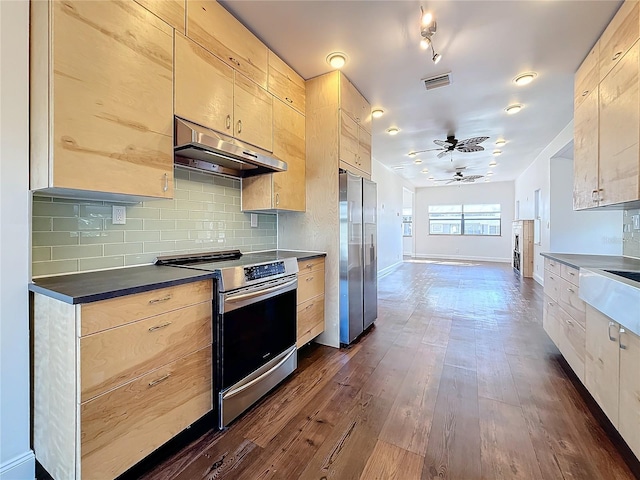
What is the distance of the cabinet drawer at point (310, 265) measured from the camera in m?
2.51

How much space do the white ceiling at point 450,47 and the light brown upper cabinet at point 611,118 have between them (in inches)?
7.3

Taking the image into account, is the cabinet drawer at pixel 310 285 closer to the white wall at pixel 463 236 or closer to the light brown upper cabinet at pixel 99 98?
the light brown upper cabinet at pixel 99 98

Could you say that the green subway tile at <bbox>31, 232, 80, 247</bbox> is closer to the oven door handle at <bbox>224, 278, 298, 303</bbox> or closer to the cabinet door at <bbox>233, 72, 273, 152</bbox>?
the oven door handle at <bbox>224, 278, 298, 303</bbox>

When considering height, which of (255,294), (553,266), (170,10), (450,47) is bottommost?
(255,294)

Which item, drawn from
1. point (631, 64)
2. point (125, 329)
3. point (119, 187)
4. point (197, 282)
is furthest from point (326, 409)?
point (631, 64)

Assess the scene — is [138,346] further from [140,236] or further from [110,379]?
[140,236]

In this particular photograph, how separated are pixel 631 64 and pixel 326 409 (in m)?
2.98

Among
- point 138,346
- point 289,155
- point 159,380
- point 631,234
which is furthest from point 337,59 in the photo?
point 631,234

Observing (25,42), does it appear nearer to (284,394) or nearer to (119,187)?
(119,187)

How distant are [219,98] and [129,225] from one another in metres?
1.04

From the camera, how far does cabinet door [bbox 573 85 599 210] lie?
2336 millimetres

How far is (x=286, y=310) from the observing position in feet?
7.44

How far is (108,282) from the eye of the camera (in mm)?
1344

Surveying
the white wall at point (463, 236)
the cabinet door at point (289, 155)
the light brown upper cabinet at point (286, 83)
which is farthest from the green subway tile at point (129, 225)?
the white wall at point (463, 236)
